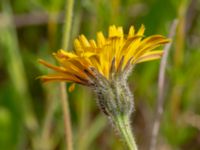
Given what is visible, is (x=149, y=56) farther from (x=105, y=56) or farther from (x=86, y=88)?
(x=86, y=88)

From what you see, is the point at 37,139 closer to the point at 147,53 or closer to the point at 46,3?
the point at 46,3

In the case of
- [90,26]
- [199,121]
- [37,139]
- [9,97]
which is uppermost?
[90,26]

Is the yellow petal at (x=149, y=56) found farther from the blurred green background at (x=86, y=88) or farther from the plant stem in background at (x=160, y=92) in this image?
the blurred green background at (x=86, y=88)

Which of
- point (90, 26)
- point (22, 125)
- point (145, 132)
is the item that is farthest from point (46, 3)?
point (145, 132)

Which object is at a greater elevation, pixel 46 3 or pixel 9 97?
pixel 46 3

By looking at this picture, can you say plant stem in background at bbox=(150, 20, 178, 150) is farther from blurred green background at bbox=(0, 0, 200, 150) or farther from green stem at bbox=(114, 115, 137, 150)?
green stem at bbox=(114, 115, 137, 150)

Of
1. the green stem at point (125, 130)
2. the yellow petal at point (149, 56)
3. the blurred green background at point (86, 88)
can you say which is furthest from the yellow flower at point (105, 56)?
the blurred green background at point (86, 88)

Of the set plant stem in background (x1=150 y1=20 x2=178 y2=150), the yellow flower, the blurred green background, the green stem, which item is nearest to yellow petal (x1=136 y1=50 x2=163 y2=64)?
the yellow flower

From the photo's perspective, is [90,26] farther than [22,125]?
Yes
